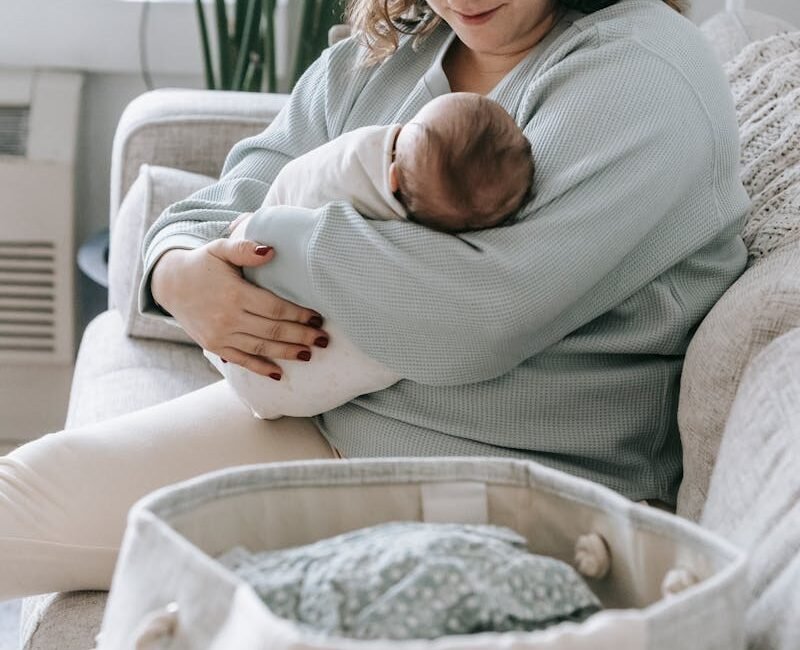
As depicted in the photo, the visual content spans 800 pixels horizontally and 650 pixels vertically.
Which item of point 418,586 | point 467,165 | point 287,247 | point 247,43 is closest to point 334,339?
point 287,247

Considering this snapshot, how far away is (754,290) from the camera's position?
1056 millimetres

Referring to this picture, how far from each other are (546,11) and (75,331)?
1.47 metres

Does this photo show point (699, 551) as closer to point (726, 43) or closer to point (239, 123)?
point (726, 43)

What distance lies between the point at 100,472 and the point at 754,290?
65 cm

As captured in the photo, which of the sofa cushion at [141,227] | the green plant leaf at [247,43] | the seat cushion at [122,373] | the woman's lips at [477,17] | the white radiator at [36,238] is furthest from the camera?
the white radiator at [36,238]

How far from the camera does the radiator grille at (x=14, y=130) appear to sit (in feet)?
7.83

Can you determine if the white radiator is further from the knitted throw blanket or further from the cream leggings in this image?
the knitted throw blanket

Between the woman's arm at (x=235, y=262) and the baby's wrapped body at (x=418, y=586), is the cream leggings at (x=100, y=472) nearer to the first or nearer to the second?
the woman's arm at (x=235, y=262)

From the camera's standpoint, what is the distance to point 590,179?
1093 millimetres

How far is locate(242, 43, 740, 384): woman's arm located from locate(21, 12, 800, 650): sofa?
0.11 meters

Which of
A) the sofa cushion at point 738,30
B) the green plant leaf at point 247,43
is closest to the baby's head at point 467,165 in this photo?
the sofa cushion at point 738,30

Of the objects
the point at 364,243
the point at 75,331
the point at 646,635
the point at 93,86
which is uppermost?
the point at 646,635

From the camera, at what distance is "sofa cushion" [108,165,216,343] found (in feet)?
5.57

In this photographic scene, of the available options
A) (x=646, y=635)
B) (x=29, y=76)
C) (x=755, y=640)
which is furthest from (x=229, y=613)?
(x=29, y=76)
